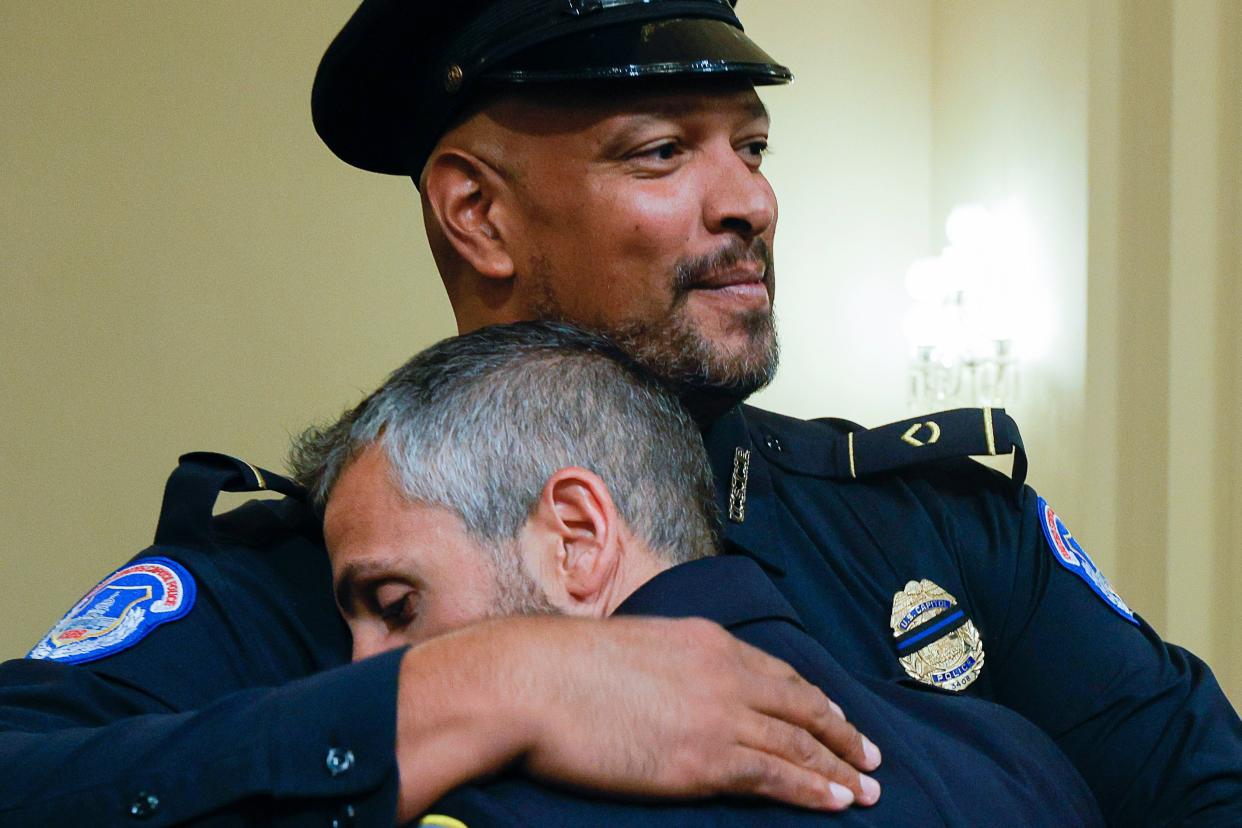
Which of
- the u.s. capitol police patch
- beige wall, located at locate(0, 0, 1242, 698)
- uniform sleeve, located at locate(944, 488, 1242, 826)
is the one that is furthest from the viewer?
beige wall, located at locate(0, 0, 1242, 698)

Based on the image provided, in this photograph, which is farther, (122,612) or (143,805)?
(122,612)

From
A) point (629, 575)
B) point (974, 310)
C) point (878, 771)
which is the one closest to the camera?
point (878, 771)

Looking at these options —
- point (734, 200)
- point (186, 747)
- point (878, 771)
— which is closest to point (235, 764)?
point (186, 747)

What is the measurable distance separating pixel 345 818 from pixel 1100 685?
781mm

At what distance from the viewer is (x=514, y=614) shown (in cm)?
99

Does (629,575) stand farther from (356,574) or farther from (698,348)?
(698,348)

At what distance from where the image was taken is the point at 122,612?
1188mm

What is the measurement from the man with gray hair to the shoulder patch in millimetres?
296

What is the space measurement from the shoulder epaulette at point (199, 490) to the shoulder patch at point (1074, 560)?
753mm

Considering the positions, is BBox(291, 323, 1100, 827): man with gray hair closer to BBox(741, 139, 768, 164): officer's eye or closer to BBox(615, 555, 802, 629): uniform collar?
BBox(615, 555, 802, 629): uniform collar

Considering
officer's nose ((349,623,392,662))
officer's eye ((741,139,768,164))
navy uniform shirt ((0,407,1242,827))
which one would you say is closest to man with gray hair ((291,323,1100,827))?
officer's nose ((349,623,392,662))

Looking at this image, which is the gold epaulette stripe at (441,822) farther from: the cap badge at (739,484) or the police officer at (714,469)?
the cap badge at (739,484)

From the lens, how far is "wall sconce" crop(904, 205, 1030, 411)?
353cm

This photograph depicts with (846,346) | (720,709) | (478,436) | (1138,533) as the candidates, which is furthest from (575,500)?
(846,346)
